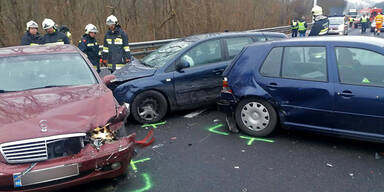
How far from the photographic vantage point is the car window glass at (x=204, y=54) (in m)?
5.90

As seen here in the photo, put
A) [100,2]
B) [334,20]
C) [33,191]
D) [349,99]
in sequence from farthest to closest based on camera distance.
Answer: [334,20] → [100,2] → [349,99] → [33,191]

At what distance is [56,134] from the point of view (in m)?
2.90

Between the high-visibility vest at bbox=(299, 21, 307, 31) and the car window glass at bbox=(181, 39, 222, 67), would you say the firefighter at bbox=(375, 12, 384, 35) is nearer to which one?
the high-visibility vest at bbox=(299, 21, 307, 31)

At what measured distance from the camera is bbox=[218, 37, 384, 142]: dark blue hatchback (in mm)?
3834

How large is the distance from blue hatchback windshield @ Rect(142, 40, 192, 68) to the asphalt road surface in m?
1.51

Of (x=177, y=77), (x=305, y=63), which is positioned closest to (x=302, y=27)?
(x=177, y=77)

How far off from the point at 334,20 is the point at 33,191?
922 inches

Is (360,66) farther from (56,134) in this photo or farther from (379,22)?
(379,22)

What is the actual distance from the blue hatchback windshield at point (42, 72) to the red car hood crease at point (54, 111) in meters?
0.22

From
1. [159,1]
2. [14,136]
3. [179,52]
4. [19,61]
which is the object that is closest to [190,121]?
[179,52]

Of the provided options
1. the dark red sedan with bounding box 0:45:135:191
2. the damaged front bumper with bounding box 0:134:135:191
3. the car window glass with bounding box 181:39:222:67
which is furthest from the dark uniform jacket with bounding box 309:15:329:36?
the damaged front bumper with bounding box 0:134:135:191

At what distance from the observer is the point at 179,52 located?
231 inches

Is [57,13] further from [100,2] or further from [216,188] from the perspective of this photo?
[216,188]

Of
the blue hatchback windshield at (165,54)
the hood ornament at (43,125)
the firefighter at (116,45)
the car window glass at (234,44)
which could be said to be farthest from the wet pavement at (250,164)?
the firefighter at (116,45)
